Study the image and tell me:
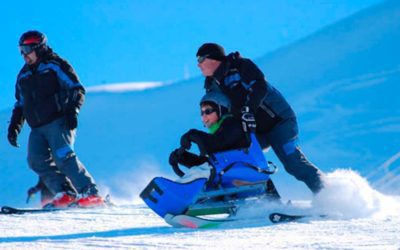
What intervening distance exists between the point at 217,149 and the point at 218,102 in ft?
1.18

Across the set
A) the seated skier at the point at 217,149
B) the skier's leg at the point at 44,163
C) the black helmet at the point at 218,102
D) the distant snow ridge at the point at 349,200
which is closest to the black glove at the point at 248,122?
the seated skier at the point at 217,149

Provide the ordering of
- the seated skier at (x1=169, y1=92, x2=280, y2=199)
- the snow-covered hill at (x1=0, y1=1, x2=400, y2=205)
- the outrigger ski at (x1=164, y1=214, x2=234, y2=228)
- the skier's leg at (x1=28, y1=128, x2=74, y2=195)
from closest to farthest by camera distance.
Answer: the outrigger ski at (x1=164, y1=214, x2=234, y2=228) → the seated skier at (x1=169, y1=92, x2=280, y2=199) → the skier's leg at (x1=28, y1=128, x2=74, y2=195) → the snow-covered hill at (x1=0, y1=1, x2=400, y2=205)

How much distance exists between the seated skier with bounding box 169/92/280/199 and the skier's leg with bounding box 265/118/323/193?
1.43 ft

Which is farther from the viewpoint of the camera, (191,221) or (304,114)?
(304,114)

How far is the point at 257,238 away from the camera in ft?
15.6

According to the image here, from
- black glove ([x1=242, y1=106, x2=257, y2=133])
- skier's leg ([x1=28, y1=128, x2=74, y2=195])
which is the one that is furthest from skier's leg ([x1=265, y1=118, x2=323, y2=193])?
skier's leg ([x1=28, y1=128, x2=74, y2=195])

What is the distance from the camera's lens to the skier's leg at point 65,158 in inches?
319

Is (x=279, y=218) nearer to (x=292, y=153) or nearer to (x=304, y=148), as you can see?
(x=292, y=153)

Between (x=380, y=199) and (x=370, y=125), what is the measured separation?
1184cm

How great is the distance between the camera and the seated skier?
231 inches

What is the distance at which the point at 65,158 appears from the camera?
319 inches

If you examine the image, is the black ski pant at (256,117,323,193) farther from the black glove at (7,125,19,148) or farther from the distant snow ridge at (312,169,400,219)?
the black glove at (7,125,19,148)

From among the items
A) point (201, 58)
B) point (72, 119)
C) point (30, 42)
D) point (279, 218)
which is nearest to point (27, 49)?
point (30, 42)

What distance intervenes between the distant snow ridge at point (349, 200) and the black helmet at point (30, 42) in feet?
11.1
